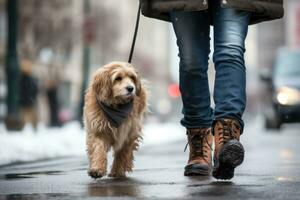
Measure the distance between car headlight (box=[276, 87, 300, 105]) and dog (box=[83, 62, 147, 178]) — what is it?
13.0m

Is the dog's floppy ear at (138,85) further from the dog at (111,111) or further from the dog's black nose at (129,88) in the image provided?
the dog's black nose at (129,88)

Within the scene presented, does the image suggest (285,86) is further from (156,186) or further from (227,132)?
(156,186)

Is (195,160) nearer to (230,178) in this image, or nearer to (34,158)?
(230,178)

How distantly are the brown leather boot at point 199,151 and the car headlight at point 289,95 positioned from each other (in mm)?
13120

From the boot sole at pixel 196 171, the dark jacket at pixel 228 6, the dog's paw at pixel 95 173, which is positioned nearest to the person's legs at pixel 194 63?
the dark jacket at pixel 228 6

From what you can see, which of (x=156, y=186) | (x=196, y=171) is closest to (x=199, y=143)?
(x=196, y=171)

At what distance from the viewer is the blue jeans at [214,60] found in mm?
5191

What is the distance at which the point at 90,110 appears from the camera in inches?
228

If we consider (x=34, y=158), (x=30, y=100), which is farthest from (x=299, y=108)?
(x=34, y=158)

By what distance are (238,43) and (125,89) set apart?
84 centimetres

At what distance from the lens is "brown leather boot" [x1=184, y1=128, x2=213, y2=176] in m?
5.46

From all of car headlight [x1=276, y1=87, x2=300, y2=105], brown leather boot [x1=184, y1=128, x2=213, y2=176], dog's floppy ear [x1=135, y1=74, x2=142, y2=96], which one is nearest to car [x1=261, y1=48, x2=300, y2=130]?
car headlight [x1=276, y1=87, x2=300, y2=105]

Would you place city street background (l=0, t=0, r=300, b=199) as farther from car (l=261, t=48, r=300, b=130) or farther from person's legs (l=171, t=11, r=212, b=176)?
person's legs (l=171, t=11, r=212, b=176)

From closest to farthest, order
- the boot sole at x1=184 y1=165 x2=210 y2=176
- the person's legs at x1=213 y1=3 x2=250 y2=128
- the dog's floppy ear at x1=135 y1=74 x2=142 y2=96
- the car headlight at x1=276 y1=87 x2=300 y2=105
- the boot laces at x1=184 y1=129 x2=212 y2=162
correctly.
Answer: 1. the person's legs at x1=213 y1=3 x2=250 y2=128
2. the boot sole at x1=184 y1=165 x2=210 y2=176
3. the boot laces at x1=184 y1=129 x2=212 y2=162
4. the dog's floppy ear at x1=135 y1=74 x2=142 y2=96
5. the car headlight at x1=276 y1=87 x2=300 y2=105
